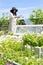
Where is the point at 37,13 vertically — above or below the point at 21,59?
below

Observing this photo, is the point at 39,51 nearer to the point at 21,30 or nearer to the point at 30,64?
the point at 30,64

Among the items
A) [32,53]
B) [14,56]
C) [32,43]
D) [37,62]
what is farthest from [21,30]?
[37,62]

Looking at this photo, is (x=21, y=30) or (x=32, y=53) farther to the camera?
(x=21, y=30)

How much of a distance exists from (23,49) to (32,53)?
19.0 inches

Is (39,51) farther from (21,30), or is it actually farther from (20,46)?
(21,30)

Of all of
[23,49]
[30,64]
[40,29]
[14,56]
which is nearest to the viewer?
[30,64]

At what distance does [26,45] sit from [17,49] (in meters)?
0.38

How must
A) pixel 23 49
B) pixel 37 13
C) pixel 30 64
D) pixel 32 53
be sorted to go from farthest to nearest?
pixel 37 13, pixel 23 49, pixel 32 53, pixel 30 64

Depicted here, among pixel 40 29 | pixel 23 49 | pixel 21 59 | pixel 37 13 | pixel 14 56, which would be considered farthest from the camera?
pixel 37 13

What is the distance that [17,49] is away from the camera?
655 centimetres

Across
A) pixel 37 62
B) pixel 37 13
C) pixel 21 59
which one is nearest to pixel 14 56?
pixel 21 59

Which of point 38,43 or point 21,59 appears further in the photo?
point 38,43

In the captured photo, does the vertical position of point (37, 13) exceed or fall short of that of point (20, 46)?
it falls short

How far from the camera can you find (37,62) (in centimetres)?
480
